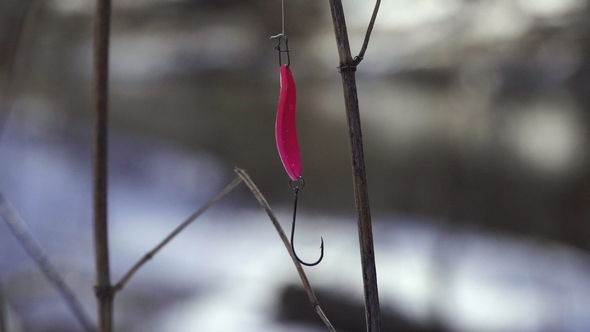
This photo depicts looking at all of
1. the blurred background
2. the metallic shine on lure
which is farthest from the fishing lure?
the blurred background

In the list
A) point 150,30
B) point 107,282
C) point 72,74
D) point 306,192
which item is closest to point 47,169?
point 72,74

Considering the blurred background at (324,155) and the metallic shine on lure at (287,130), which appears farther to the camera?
the blurred background at (324,155)

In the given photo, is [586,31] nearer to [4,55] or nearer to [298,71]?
[298,71]

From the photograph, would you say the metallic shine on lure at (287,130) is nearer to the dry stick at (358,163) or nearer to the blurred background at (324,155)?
the dry stick at (358,163)

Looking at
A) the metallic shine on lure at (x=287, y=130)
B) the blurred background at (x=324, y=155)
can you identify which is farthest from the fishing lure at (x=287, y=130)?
the blurred background at (x=324, y=155)

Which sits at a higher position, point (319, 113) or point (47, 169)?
point (319, 113)
